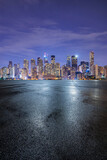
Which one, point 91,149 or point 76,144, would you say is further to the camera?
point 76,144

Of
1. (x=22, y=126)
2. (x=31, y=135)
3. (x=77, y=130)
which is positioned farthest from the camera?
(x=22, y=126)

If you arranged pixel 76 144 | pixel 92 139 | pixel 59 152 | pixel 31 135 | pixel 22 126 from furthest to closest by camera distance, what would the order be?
1. pixel 22 126
2. pixel 31 135
3. pixel 92 139
4. pixel 76 144
5. pixel 59 152

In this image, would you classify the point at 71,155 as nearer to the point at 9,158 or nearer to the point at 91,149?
the point at 91,149

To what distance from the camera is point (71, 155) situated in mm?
2230

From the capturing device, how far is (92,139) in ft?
9.33

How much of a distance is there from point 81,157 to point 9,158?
1.66 m

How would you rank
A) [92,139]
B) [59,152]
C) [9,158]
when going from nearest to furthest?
[9,158] < [59,152] < [92,139]

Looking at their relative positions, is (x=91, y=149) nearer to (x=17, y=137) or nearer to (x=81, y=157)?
(x=81, y=157)

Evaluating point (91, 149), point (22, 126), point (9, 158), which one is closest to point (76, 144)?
point (91, 149)

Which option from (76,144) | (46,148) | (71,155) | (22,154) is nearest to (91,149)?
(76,144)

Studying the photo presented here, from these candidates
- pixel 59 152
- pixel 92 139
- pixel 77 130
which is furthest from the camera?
pixel 77 130

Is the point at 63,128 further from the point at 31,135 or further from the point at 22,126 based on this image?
the point at 22,126

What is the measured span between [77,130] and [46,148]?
140cm

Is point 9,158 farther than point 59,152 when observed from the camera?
No
